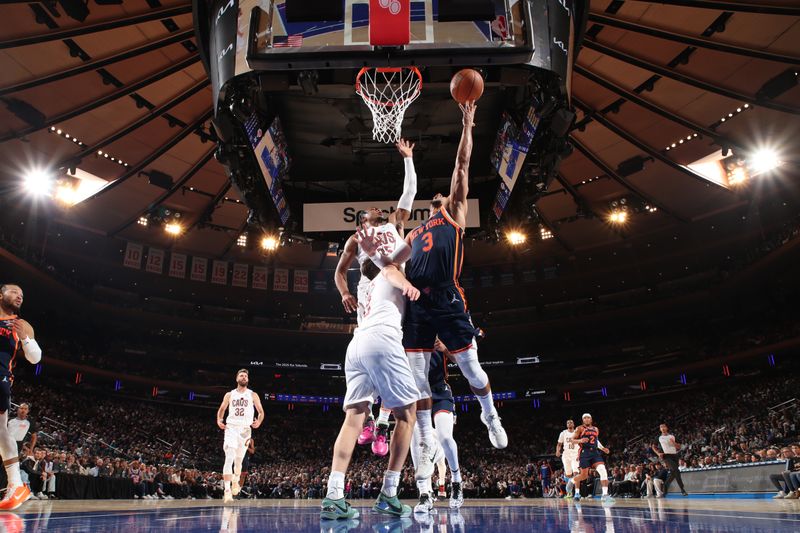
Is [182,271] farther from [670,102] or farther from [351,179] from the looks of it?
[670,102]

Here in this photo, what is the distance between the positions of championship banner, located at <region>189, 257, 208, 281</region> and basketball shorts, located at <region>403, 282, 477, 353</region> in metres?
29.4

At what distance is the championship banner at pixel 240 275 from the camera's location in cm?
3419

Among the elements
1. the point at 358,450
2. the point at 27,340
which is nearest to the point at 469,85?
the point at 27,340

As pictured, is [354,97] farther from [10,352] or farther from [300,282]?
[300,282]

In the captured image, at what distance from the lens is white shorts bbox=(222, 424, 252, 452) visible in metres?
10.4

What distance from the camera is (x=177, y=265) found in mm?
32125

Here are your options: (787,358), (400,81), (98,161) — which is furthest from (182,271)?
(787,358)

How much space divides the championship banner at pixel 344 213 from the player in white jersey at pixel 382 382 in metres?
8.92

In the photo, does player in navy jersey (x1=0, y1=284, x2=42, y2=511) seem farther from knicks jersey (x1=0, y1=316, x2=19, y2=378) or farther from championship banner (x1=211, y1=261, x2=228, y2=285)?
championship banner (x1=211, y1=261, x2=228, y2=285)

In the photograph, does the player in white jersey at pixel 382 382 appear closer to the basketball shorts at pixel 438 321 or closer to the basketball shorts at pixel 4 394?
the basketball shorts at pixel 438 321

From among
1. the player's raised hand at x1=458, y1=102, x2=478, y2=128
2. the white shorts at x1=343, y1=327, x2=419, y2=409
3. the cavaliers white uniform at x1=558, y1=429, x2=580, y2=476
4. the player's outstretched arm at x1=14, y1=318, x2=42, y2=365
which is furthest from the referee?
the player's outstretched arm at x1=14, y1=318, x2=42, y2=365

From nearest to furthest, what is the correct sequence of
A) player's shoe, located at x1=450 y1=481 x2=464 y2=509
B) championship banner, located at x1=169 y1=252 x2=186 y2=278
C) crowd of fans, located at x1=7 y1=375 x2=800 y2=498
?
player's shoe, located at x1=450 y1=481 x2=464 y2=509, crowd of fans, located at x1=7 y1=375 x2=800 y2=498, championship banner, located at x1=169 y1=252 x2=186 y2=278


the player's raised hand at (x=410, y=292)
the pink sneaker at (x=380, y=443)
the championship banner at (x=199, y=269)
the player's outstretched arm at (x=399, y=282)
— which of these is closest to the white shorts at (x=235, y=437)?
the pink sneaker at (x=380, y=443)

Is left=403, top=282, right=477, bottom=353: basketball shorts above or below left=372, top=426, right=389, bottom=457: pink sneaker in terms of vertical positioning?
above
